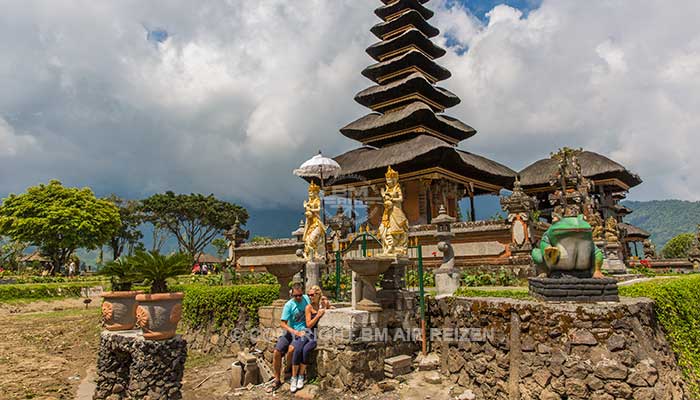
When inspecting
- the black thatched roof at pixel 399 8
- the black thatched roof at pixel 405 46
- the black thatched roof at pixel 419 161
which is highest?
the black thatched roof at pixel 399 8

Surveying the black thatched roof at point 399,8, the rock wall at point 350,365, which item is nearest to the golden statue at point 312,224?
the rock wall at point 350,365

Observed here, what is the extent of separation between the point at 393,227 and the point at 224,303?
6453mm

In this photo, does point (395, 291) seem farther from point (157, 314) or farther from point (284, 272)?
A: point (157, 314)

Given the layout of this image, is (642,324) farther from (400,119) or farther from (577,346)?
(400,119)

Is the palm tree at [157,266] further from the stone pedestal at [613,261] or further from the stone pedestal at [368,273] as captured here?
the stone pedestal at [613,261]

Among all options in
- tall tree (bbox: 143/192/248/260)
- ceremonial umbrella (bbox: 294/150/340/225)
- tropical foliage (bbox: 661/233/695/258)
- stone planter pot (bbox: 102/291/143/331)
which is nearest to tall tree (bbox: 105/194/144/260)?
tall tree (bbox: 143/192/248/260)

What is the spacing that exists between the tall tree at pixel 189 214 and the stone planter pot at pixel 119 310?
133ft

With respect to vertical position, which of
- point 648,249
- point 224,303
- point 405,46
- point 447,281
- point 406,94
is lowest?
point 224,303

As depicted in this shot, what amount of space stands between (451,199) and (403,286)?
16564 millimetres

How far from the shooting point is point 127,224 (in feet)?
161

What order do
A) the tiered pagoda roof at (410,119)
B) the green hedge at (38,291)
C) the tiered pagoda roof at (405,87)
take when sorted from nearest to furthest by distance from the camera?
the green hedge at (38,291) → the tiered pagoda roof at (410,119) → the tiered pagoda roof at (405,87)

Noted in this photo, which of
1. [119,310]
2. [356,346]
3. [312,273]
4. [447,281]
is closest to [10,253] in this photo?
[119,310]

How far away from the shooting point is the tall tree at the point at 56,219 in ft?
109

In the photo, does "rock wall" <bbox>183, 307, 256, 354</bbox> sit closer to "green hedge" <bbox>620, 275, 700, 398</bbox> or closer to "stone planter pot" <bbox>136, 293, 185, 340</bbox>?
"stone planter pot" <bbox>136, 293, 185, 340</bbox>
